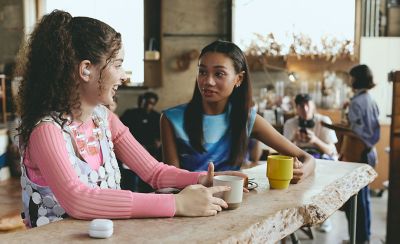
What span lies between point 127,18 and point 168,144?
5868 mm

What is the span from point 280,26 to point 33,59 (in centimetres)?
599

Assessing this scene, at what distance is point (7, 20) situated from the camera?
7820 millimetres

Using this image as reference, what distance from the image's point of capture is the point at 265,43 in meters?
7.09

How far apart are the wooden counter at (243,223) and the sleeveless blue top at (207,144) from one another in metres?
0.33

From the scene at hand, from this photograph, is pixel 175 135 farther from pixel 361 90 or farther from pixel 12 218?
pixel 361 90

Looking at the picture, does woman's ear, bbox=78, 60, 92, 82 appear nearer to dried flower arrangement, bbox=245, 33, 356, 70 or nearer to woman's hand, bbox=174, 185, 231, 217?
woman's hand, bbox=174, 185, 231, 217

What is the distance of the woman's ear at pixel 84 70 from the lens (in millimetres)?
1396

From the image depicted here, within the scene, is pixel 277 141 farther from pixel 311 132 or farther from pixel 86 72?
pixel 311 132

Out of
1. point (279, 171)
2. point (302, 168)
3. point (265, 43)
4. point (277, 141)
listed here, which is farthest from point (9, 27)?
point (279, 171)

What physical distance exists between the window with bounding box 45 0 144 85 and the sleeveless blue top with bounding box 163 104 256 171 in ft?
18.3

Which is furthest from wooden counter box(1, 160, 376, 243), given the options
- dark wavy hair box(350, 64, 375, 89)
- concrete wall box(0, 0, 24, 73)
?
concrete wall box(0, 0, 24, 73)

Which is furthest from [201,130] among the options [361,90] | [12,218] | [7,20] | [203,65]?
[7,20]

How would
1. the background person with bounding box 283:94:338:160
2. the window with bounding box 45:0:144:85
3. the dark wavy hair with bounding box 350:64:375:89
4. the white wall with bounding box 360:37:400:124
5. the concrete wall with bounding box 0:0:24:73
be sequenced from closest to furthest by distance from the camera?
the background person with bounding box 283:94:338:160 < the dark wavy hair with bounding box 350:64:375:89 < the white wall with bounding box 360:37:400:124 < the window with bounding box 45:0:144:85 < the concrete wall with bounding box 0:0:24:73

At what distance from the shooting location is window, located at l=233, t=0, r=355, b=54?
22.3 ft
